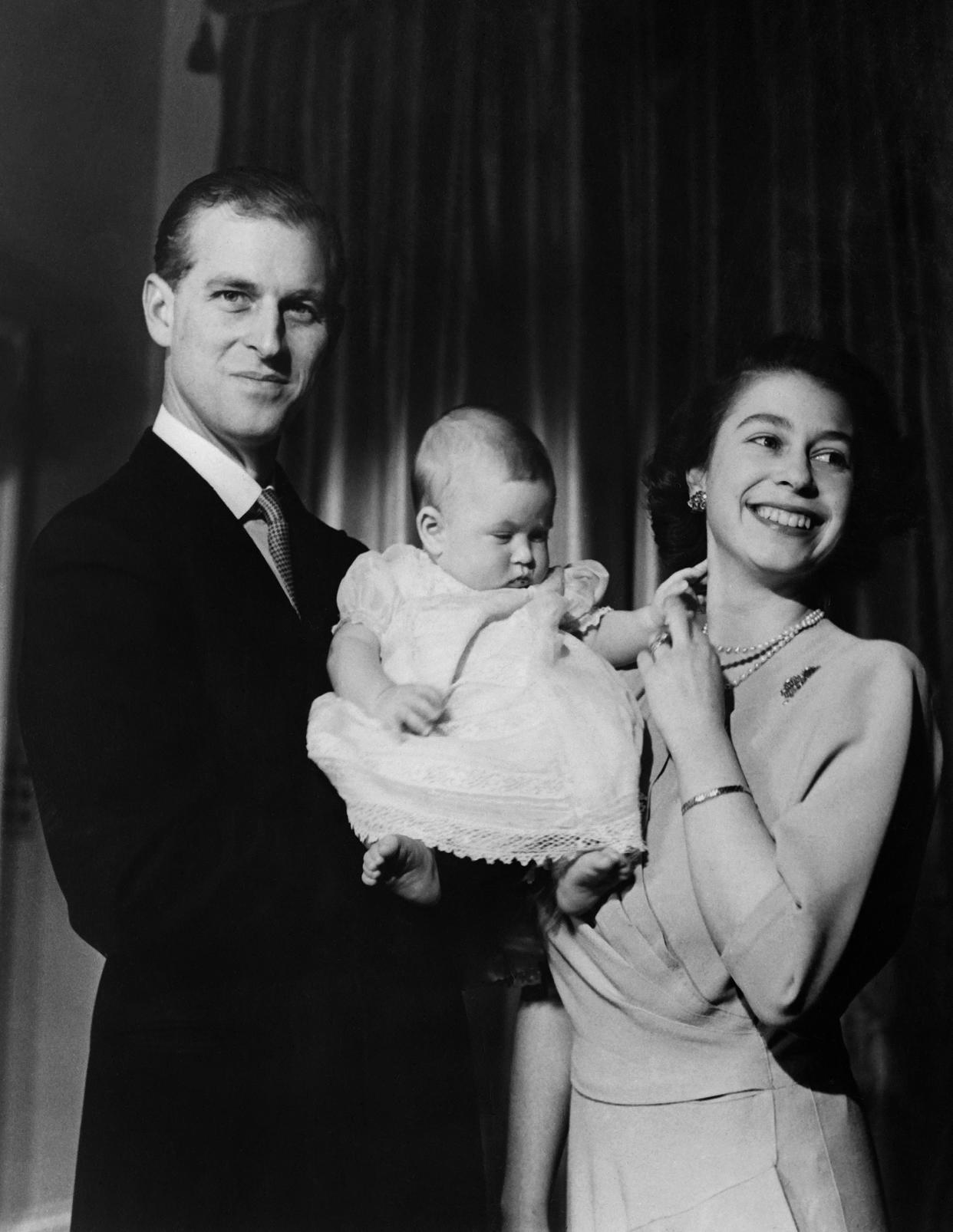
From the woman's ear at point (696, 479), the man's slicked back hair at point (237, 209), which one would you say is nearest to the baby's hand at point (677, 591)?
the woman's ear at point (696, 479)

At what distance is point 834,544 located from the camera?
1576 mm

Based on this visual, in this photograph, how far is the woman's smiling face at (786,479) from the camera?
5.07 feet

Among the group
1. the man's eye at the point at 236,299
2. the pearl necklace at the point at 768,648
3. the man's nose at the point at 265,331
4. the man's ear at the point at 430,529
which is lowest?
the pearl necklace at the point at 768,648

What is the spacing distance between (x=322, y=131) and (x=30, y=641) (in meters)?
1.00

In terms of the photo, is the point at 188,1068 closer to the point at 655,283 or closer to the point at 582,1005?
the point at 582,1005

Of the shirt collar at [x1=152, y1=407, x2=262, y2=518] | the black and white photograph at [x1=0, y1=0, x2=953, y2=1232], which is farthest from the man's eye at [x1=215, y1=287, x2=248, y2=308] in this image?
the shirt collar at [x1=152, y1=407, x2=262, y2=518]

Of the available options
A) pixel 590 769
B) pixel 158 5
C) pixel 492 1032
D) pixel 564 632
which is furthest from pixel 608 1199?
pixel 158 5

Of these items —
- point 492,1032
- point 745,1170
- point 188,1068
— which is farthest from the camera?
point 492,1032

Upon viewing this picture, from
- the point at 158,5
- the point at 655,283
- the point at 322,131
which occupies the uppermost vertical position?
the point at 158,5

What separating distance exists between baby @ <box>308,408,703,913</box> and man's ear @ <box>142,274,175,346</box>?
434 mm

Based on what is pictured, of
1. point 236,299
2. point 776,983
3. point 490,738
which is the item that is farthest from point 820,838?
point 236,299

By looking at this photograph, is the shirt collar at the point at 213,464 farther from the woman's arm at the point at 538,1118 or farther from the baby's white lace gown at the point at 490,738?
the woman's arm at the point at 538,1118

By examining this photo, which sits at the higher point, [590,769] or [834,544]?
[834,544]

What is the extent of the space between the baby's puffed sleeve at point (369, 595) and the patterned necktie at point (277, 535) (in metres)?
0.09
